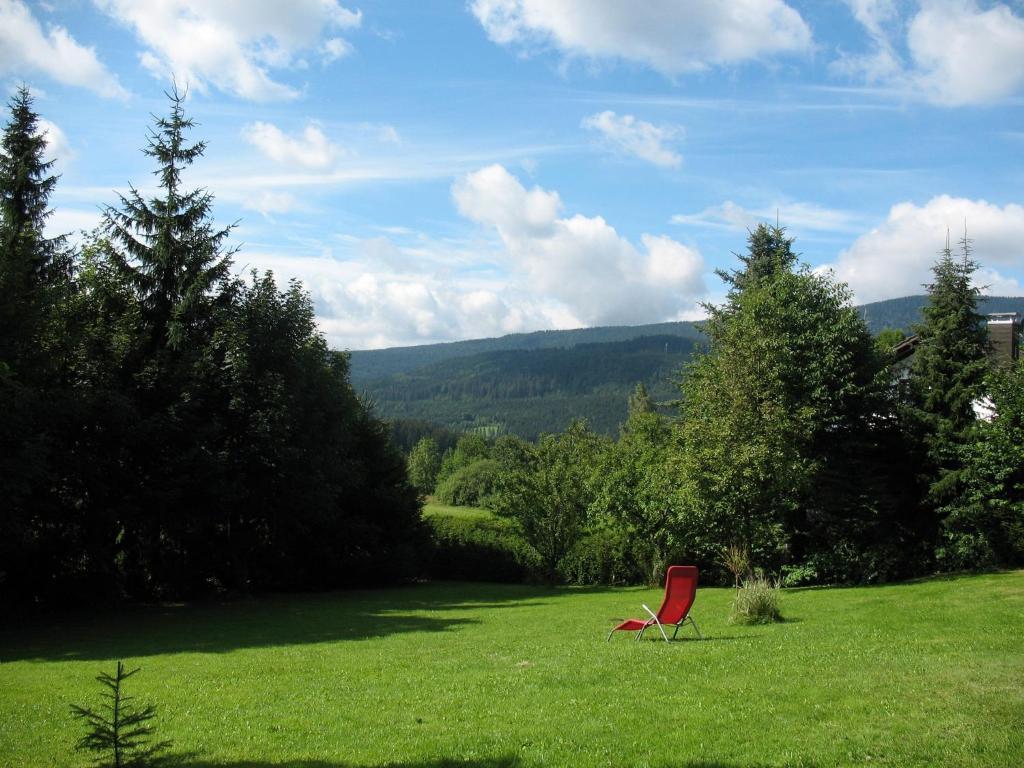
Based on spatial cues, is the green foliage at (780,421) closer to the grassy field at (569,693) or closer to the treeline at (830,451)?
the treeline at (830,451)

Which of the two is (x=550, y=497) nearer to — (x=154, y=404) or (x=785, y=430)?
(x=785, y=430)

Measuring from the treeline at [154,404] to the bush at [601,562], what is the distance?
10.3 metres

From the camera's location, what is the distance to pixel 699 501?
2139 cm

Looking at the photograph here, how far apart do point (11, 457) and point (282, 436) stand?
7410 mm

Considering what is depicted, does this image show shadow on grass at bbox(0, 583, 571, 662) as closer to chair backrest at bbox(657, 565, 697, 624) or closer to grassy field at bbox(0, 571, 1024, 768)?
grassy field at bbox(0, 571, 1024, 768)

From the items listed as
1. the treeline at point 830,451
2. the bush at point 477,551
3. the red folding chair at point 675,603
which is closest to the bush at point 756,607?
the red folding chair at point 675,603

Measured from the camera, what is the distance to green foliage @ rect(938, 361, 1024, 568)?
2095 cm

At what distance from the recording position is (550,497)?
3091 cm

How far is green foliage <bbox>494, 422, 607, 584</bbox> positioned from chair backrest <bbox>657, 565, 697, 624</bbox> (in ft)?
58.4

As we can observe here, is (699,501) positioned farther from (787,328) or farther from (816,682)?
(816,682)

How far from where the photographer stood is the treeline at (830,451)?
70.3 feet

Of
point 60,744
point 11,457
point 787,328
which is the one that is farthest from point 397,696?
point 787,328

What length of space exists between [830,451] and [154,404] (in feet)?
71.2

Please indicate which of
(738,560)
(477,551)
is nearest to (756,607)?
(738,560)
